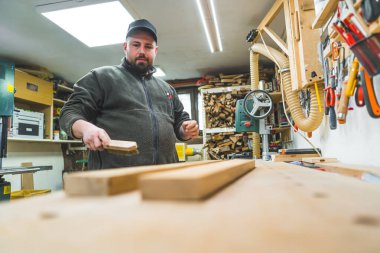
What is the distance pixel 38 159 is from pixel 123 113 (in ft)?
14.9

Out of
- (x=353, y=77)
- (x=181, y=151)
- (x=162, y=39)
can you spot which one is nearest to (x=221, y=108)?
(x=181, y=151)

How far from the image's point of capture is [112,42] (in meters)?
3.85

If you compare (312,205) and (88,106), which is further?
(88,106)

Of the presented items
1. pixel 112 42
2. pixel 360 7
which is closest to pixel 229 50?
pixel 112 42

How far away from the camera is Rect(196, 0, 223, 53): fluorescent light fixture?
9.80 ft

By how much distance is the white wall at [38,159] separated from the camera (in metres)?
4.63

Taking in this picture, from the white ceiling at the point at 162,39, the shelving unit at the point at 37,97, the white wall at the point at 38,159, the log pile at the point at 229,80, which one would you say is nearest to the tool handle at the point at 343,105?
the white ceiling at the point at 162,39

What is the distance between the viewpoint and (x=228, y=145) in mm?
5148

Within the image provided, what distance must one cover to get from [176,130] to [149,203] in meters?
1.73

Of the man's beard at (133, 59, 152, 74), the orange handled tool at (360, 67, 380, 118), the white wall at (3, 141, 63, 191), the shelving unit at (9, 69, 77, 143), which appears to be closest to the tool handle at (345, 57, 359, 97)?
the orange handled tool at (360, 67, 380, 118)

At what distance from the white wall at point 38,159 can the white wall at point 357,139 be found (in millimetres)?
4841

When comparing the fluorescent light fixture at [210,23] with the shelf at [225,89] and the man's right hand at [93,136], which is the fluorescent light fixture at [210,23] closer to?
the shelf at [225,89]

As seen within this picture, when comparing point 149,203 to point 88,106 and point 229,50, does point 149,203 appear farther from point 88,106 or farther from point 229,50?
point 229,50

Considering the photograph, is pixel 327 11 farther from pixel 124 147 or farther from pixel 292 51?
pixel 124 147
